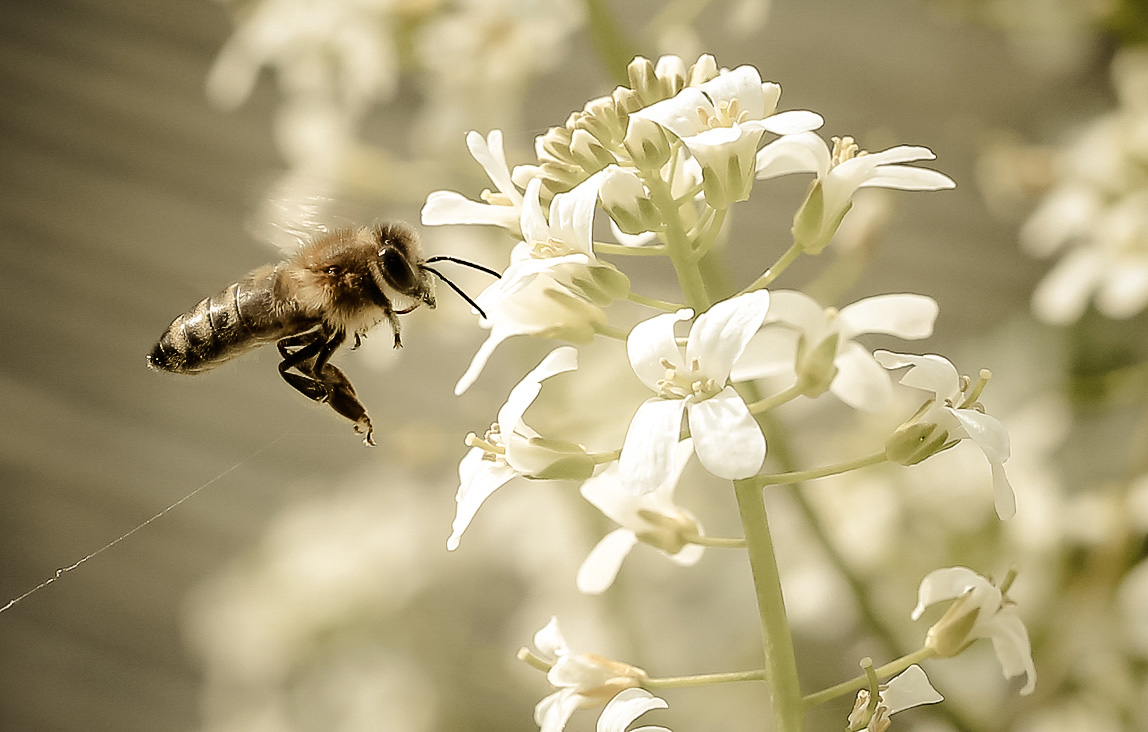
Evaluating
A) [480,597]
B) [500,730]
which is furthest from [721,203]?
[480,597]

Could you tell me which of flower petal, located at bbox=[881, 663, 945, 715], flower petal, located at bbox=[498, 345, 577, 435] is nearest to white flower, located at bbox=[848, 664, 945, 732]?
flower petal, located at bbox=[881, 663, 945, 715]

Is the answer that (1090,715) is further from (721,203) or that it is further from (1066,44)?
(1066,44)

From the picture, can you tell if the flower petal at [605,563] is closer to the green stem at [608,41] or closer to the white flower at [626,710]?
the white flower at [626,710]

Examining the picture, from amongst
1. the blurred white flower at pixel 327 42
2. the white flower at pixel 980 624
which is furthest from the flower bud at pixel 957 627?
the blurred white flower at pixel 327 42

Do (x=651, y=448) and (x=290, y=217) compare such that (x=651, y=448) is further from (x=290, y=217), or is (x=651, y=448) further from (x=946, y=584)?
(x=290, y=217)

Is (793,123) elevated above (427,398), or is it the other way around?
(427,398)

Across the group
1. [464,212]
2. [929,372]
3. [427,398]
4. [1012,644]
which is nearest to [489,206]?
[464,212]
